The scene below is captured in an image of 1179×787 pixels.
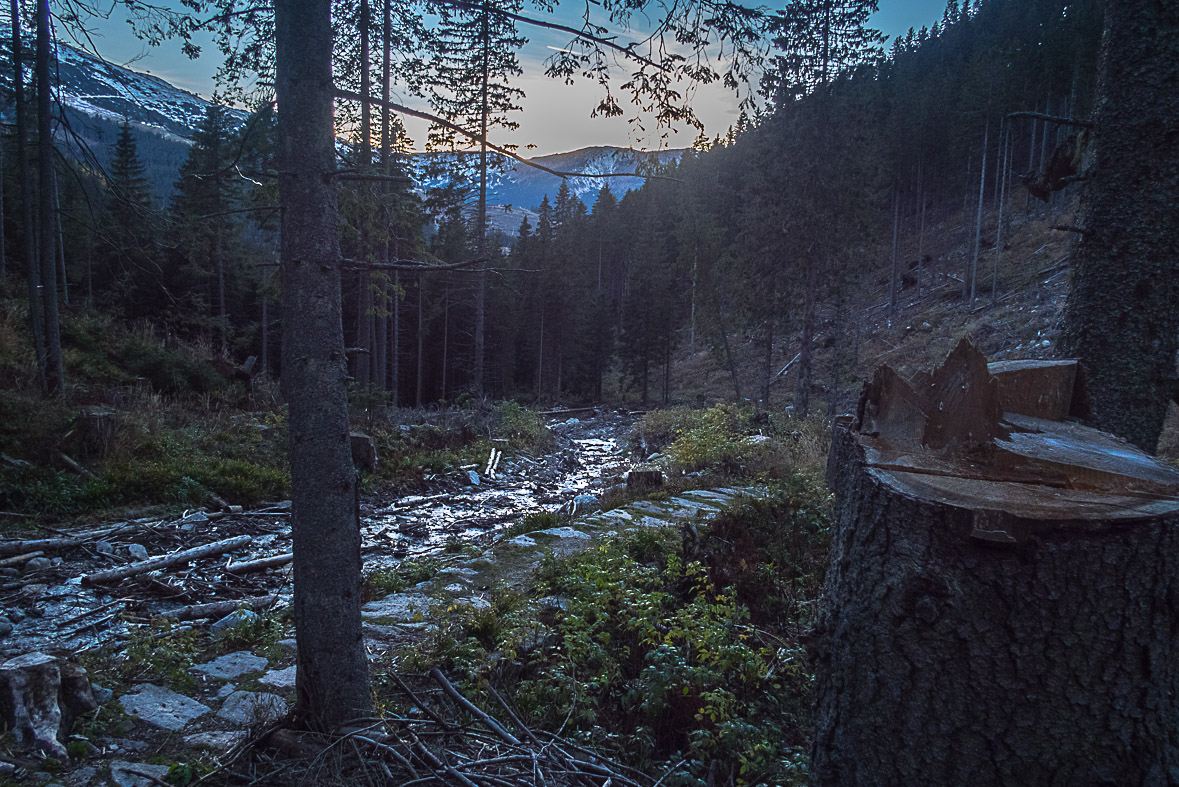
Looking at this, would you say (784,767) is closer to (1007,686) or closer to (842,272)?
(1007,686)

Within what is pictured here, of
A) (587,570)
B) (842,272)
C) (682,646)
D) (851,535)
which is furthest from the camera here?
(842,272)

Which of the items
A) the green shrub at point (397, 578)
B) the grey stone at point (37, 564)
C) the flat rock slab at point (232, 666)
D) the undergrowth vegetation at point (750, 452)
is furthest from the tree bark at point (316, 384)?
the undergrowth vegetation at point (750, 452)

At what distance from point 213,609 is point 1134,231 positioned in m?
7.51

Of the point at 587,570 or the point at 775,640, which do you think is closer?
the point at 775,640

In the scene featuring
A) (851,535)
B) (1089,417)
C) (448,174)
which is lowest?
(851,535)

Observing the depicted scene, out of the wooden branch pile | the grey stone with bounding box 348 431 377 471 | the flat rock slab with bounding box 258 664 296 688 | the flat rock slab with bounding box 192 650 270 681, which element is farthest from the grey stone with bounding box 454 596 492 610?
the grey stone with bounding box 348 431 377 471

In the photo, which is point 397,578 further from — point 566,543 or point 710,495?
point 710,495

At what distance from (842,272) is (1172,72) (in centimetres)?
1452

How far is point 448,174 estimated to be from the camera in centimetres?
1675

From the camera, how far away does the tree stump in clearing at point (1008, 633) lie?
1.61m

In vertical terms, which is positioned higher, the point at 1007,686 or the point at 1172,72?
the point at 1172,72

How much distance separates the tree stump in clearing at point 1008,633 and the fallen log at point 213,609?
4.75 meters

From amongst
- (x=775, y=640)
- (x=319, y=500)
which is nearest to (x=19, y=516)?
(x=319, y=500)

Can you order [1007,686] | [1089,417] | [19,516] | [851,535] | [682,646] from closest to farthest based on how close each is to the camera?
[1007,686], [851,535], [1089,417], [682,646], [19,516]
